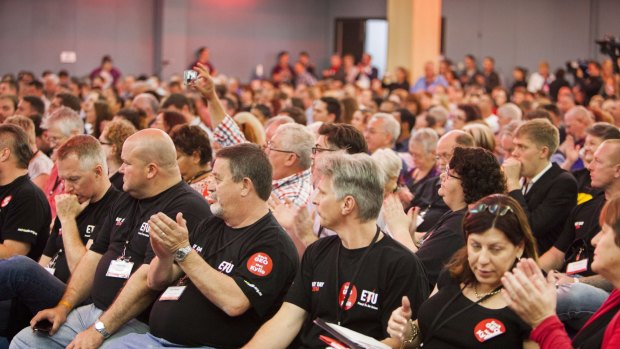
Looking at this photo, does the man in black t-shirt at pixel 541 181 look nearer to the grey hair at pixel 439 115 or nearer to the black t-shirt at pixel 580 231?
the black t-shirt at pixel 580 231

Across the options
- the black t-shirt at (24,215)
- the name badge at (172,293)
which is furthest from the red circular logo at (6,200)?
the name badge at (172,293)

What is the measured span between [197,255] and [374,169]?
2.42ft

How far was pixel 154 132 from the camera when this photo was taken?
4.26m

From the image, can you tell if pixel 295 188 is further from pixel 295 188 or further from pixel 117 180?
pixel 117 180

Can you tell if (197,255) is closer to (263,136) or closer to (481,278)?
(481,278)

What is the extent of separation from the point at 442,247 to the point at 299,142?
135 centimetres

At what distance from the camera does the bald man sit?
4.08m

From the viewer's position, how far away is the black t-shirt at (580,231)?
4.48 meters

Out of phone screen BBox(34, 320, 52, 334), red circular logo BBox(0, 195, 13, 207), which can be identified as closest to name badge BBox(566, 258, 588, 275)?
phone screen BBox(34, 320, 52, 334)

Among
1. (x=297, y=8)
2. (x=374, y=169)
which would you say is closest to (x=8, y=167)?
(x=374, y=169)

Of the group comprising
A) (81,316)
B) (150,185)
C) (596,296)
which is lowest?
(81,316)

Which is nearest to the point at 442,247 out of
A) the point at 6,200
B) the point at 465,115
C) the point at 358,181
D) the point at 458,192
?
the point at 458,192

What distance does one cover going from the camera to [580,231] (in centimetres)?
456

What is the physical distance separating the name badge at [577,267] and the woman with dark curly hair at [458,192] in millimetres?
741
